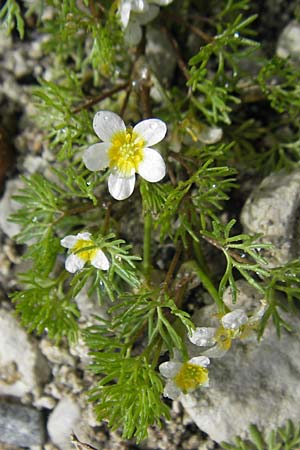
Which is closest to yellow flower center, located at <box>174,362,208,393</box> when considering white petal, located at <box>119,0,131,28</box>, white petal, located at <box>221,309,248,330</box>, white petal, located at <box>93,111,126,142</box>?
white petal, located at <box>221,309,248,330</box>

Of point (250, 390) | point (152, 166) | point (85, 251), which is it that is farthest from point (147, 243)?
point (250, 390)

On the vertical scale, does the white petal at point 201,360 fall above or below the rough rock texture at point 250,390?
above

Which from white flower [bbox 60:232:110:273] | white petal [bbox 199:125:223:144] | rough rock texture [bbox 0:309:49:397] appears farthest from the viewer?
rough rock texture [bbox 0:309:49:397]

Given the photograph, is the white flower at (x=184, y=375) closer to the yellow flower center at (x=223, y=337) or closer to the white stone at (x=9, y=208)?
the yellow flower center at (x=223, y=337)

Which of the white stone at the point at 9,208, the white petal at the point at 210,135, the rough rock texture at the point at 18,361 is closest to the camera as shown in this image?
the white petal at the point at 210,135

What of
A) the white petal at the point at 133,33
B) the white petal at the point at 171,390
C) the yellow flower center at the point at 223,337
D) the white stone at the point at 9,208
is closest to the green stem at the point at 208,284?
the yellow flower center at the point at 223,337

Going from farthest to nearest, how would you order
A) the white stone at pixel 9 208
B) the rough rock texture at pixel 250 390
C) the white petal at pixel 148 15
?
the white stone at pixel 9 208, the white petal at pixel 148 15, the rough rock texture at pixel 250 390

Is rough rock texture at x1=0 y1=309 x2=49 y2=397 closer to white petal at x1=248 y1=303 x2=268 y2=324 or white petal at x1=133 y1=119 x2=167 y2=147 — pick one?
white petal at x1=248 y1=303 x2=268 y2=324

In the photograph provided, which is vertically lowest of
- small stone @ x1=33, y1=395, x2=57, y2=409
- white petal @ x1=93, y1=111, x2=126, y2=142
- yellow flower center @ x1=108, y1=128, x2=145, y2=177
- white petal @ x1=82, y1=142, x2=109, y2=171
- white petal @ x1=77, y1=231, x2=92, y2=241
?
small stone @ x1=33, y1=395, x2=57, y2=409

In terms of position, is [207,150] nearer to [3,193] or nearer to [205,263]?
[205,263]
